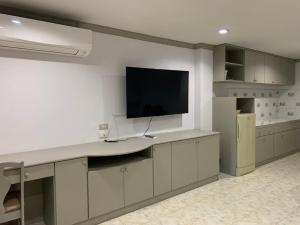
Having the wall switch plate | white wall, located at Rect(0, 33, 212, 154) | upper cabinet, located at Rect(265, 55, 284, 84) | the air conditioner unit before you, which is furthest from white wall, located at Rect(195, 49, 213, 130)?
the air conditioner unit

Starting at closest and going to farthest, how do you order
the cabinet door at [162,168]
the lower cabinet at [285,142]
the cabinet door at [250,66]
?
1. the cabinet door at [162,168]
2. the cabinet door at [250,66]
3. the lower cabinet at [285,142]

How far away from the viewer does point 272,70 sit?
18.6 ft

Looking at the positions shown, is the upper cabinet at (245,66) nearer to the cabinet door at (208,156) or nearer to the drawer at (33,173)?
the cabinet door at (208,156)

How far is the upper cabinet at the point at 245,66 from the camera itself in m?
4.55

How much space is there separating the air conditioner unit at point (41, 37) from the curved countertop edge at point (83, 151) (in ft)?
3.61

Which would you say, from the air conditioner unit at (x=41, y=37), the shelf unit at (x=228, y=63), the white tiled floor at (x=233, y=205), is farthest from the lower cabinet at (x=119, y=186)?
the shelf unit at (x=228, y=63)

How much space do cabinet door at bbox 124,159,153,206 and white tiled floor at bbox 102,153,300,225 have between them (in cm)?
17

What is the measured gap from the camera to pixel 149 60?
3.86 m

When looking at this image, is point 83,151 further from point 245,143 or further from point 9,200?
point 245,143

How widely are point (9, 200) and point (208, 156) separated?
2825mm

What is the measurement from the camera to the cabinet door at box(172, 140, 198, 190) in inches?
139

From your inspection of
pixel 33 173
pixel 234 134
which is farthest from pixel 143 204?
pixel 234 134

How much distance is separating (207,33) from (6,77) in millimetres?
2736

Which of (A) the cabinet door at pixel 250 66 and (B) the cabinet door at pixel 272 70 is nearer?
(A) the cabinet door at pixel 250 66
